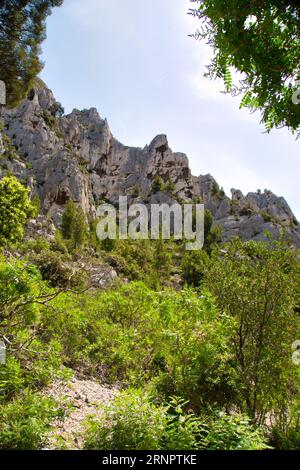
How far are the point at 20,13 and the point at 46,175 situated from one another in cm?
6310

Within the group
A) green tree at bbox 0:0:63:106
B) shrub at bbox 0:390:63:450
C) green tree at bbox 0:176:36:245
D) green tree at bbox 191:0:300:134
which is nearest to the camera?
green tree at bbox 191:0:300:134

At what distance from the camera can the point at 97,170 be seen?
90062 mm

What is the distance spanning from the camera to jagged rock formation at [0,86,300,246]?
65500mm

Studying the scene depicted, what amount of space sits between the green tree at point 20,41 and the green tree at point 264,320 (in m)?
7.01

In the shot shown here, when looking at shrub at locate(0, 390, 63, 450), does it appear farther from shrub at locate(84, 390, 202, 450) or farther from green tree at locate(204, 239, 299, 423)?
green tree at locate(204, 239, 299, 423)

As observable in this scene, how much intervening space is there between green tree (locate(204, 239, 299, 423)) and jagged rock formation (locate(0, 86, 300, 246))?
52806mm

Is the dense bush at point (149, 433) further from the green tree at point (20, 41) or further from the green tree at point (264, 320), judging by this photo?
the green tree at point (20, 41)

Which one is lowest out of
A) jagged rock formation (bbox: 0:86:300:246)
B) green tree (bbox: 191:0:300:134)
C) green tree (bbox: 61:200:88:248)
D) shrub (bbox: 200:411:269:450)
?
shrub (bbox: 200:411:269:450)

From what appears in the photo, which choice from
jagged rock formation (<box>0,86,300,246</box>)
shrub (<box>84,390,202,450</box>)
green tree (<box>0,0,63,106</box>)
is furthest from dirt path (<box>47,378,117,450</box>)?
jagged rock formation (<box>0,86,300,246</box>)

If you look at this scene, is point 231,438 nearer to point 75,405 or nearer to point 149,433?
point 149,433

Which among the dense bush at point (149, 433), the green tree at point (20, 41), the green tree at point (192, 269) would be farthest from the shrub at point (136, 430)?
the green tree at point (192, 269)

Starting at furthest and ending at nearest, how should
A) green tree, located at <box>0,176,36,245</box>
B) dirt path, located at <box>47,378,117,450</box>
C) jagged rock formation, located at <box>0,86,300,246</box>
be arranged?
1. jagged rock formation, located at <box>0,86,300,246</box>
2. green tree, located at <box>0,176,36,245</box>
3. dirt path, located at <box>47,378,117,450</box>

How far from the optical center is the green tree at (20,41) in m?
7.48
